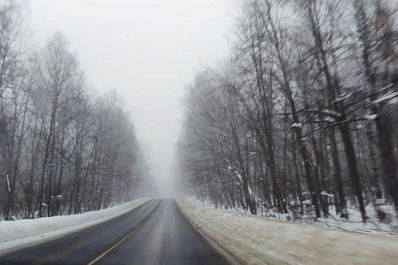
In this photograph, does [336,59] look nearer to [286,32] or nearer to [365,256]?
[286,32]

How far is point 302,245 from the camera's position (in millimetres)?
7137

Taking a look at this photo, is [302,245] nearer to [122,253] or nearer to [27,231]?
[122,253]

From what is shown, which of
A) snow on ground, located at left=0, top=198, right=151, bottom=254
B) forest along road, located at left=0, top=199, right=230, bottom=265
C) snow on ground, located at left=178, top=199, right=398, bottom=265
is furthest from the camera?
snow on ground, located at left=0, top=198, right=151, bottom=254

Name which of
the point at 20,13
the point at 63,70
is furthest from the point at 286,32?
the point at 63,70

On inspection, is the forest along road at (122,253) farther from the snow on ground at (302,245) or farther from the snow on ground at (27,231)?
the snow on ground at (27,231)

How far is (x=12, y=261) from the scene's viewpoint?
9.52 metres

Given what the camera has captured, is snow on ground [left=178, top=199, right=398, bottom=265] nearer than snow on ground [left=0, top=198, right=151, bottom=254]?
Yes

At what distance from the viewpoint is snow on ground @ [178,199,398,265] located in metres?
5.02

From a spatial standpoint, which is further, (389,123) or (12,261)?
(389,123)

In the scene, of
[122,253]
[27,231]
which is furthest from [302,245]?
[27,231]

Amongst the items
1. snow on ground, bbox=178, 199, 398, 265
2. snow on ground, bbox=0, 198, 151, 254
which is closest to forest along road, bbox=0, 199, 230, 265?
snow on ground, bbox=178, 199, 398, 265

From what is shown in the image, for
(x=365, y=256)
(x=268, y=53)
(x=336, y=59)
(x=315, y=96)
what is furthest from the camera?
(x=268, y=53)

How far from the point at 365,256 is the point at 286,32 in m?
13.9

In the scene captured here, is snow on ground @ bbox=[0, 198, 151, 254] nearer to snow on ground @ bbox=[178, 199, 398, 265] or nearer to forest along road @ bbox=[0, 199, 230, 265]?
forest along road @ bbox=[0, 199, 230, 265]
